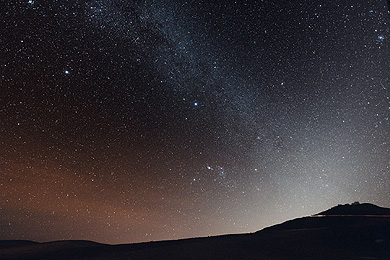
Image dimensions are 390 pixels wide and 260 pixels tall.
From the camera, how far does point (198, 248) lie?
14.0 metres

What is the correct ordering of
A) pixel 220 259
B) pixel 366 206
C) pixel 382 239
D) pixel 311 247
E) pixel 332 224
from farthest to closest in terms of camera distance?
pixel 366 206 < pixel 332 224 < pixel 382 239 < pixel 311 247 < pixel 220 259

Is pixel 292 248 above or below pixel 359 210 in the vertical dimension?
below

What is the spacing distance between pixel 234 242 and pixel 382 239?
7.68 metres

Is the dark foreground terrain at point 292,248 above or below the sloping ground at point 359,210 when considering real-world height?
below

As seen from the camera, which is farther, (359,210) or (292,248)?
(359,210)

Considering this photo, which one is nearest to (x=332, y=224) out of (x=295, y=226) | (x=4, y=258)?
(x=295, y=226)

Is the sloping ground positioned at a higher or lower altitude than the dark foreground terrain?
higher

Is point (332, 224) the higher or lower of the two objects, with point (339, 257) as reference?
higher

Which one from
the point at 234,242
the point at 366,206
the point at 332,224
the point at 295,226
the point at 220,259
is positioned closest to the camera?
the point at 220,259

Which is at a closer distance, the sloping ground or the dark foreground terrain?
the dark foreground terrain

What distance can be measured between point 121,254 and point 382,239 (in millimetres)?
13607

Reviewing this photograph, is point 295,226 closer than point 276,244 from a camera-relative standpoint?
No

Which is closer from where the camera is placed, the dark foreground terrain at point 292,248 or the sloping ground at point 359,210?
the dark foreground terrain at point 292,248

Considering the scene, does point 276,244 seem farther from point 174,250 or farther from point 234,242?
point 174,250
